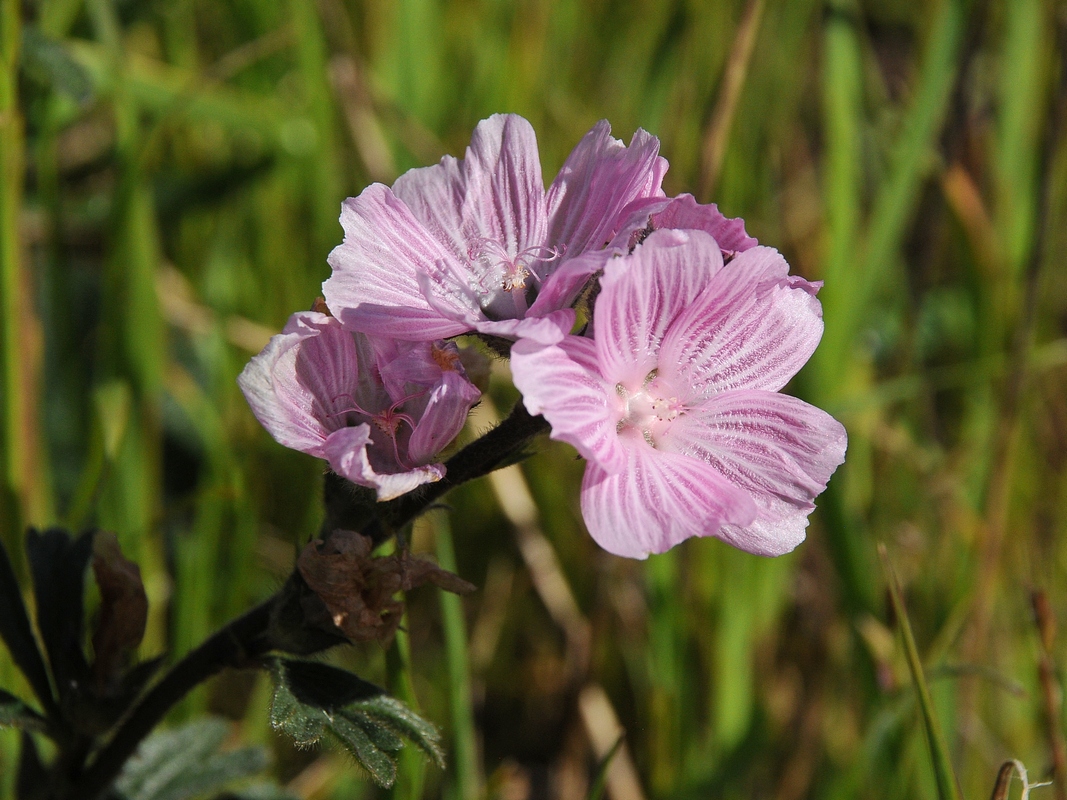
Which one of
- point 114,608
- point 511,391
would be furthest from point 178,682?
point 511,391

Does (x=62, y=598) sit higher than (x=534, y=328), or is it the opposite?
(x=534, y=328)

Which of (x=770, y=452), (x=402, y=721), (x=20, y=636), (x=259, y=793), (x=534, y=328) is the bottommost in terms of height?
(x=259, y=793)

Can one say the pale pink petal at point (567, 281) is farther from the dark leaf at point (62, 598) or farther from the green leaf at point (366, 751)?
the dark leaf at point (62, 598)

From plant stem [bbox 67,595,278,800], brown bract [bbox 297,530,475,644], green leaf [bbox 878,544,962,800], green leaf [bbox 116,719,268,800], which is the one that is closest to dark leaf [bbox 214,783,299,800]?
green leaf [bbox 116,719,268,800]

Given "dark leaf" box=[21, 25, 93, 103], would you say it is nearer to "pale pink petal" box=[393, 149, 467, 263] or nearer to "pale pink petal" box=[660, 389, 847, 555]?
"pale pink petal" box=[393, 149, 467, 263]

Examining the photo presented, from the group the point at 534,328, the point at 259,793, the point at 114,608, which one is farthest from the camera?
the point at 259,793

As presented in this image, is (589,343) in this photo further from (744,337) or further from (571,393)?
(744,337)

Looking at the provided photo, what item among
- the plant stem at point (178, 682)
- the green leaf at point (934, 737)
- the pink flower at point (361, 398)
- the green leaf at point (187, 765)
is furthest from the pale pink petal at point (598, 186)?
the green leaf at point (187, 765)
